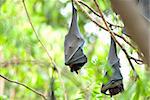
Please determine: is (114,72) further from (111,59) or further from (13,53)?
(13,53)

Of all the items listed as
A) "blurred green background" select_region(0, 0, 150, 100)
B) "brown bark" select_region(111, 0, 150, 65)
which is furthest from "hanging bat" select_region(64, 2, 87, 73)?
"brown bark" select_region(111, 0, 150, 65)

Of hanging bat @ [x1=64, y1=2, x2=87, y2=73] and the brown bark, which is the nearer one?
the brown bark

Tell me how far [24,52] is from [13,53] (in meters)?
0.37

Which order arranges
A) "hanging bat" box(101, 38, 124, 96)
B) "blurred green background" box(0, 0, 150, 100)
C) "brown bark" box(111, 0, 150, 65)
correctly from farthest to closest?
"blurred green background" box(0, 0, 150, 100), "hanging bat" box(101, 38, 124, 96), "brown bark" box(111, 0, 150, 65)

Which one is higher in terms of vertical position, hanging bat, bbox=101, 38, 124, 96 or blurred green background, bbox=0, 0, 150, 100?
blurred green background, bbox=0, 0, 150, 100

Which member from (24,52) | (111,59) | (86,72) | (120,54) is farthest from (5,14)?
(111,59)

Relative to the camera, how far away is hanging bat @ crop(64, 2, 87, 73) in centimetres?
128

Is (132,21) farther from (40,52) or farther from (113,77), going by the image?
(40,52)

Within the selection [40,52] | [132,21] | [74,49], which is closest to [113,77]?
[74,49]

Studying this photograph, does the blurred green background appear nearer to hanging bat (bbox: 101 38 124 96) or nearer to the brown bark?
hanging bat (bbox: 101 38 124 96)

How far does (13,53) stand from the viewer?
330cm

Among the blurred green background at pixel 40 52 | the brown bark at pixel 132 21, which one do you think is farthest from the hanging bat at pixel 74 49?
the brown bark at pixel 132 21

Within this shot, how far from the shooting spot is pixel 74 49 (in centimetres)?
136

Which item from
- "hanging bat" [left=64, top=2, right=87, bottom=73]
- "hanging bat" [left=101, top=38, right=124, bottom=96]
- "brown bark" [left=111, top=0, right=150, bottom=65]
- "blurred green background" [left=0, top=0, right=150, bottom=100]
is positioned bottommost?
"brown bark" [left=111, top=0, right=150, bottom=65]
